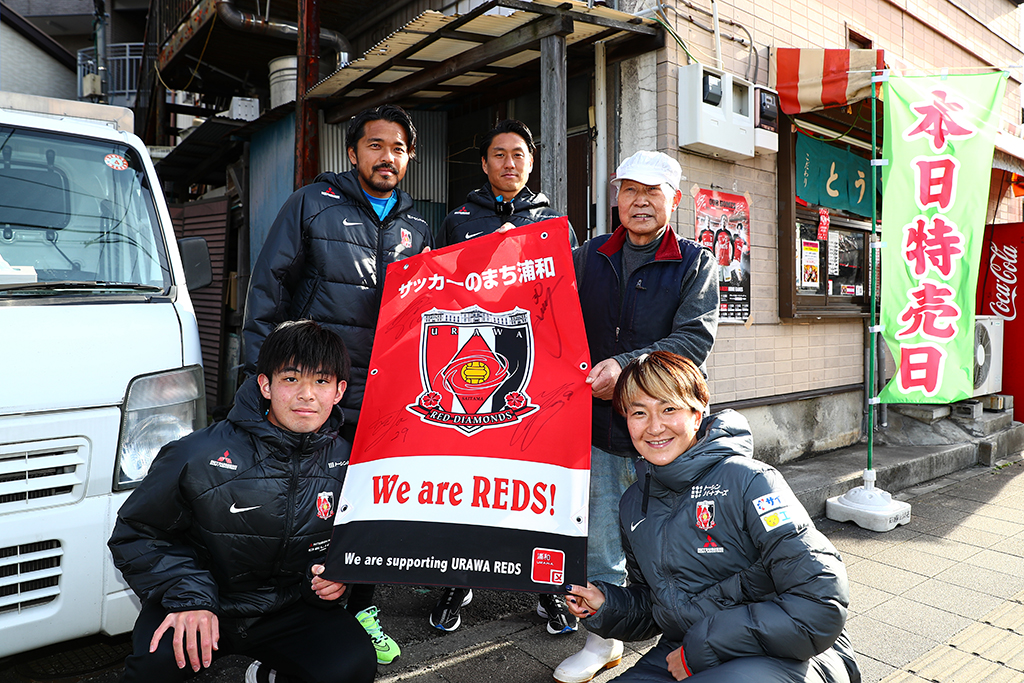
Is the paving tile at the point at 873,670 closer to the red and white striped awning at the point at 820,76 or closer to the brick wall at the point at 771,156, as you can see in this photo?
the brick wall at the point at 771,156

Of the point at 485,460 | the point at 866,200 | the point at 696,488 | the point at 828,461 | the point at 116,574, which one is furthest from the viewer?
the point at 866,200

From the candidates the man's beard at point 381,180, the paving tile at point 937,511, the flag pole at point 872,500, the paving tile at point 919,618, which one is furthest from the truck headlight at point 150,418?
the paving tile at point 937,511

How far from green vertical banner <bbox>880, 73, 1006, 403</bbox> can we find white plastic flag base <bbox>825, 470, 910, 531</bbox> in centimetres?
76

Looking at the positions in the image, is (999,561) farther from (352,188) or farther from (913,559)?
(352,188)

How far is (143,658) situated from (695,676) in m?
1.64

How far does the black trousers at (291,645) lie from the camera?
2027 millimetres

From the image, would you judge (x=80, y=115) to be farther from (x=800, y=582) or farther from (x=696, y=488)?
(x=800, y=582)

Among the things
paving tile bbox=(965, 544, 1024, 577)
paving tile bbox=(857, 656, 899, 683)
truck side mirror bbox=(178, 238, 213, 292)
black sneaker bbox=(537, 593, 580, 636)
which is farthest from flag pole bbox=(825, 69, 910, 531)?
truck side mirror bbox=(178, 238, 213, 292)

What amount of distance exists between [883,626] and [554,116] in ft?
11.6

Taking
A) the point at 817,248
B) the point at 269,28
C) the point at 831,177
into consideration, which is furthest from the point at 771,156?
the point at 269,28

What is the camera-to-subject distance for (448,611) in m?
3.24

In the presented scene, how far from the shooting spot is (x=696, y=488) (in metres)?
1.99

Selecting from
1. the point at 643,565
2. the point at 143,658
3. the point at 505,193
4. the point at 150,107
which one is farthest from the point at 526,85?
the point at 150,107

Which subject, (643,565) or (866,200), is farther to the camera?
(866,200)
